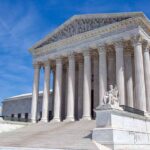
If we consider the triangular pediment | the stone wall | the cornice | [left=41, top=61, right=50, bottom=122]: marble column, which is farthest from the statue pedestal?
the stone wall

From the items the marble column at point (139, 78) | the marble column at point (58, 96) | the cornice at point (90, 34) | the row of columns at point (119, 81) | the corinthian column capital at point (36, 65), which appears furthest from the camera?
the corinthian column capital at point (36, 65)

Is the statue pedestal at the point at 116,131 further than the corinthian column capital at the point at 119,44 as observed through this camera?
No

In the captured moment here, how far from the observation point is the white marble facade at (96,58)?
96.6 ft

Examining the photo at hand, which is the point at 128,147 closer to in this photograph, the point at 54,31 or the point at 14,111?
the point at 54,31

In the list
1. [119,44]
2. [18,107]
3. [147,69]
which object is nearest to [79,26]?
[119,44]

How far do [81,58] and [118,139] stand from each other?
2080cm

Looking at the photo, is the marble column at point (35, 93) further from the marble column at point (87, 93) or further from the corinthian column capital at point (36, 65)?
the marble column at point (87, 93)

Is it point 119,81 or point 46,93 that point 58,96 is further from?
point 119,81

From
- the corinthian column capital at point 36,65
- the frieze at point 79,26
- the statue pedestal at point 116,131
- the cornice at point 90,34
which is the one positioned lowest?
the statue pedestal at point 116,131

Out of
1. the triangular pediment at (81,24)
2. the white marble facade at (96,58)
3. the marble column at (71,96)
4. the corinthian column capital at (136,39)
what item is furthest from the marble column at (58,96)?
the corinthian column capital at (136,39)

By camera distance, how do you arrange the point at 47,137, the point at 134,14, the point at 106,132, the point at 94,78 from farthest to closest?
the point at 94,78 → the point at 134,14 → the point at 47,137 → the point at 106,132

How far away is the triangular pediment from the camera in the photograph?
31.8m

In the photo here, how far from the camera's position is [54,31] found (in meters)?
39.0

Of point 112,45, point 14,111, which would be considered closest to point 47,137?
point 112,45
